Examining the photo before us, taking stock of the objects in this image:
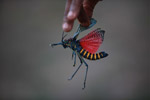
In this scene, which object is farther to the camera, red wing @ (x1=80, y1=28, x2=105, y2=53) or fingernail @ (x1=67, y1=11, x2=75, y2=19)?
red wing @ (x1=80, y1=28, x2=105, y2=53)

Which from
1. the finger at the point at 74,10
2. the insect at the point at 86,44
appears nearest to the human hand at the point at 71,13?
the finger at the point at 74,10

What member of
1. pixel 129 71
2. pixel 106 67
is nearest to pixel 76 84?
pixel 106 67

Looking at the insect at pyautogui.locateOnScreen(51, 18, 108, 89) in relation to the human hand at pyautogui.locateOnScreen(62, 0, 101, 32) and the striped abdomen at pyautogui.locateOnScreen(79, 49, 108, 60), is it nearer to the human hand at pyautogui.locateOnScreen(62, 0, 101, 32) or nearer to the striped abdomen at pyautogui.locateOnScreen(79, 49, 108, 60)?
the striped abdomen at pyautogui.locateOnScreen(79, 49, 108, 60)

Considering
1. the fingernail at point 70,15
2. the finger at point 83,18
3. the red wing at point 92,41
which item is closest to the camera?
the fingernail at point 70,15

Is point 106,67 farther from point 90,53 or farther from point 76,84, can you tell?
point 90,53

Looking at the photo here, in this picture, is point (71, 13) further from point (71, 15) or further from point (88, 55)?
point (88, 55)

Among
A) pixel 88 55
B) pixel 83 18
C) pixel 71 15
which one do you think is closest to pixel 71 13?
pixel 71 15

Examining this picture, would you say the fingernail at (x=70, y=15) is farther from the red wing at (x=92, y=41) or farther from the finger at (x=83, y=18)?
the red wing at (x=92, y=41)

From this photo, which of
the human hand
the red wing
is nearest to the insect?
the red wing

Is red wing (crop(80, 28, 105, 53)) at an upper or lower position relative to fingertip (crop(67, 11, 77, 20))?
lower
